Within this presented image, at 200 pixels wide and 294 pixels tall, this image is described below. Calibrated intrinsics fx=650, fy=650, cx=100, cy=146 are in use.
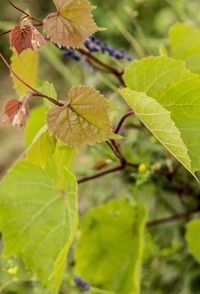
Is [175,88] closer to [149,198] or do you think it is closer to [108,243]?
[108,243]

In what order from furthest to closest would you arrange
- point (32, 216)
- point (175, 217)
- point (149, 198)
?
point (149, 198) < point (175, 217) < point (32, 216)

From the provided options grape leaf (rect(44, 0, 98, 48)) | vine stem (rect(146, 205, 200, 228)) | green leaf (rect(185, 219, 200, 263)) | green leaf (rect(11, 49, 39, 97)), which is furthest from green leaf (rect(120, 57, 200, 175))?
vine stem (rect(146, 205, 200, 228))

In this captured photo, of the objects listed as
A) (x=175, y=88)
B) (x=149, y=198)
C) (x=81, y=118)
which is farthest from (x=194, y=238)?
(x=81, y=118)

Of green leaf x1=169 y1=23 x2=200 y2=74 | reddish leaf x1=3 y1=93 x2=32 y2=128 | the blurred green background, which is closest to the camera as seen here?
reddish leaf x1=3 y1=93 x2=32 y2=128

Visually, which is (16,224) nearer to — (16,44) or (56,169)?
(56,169)

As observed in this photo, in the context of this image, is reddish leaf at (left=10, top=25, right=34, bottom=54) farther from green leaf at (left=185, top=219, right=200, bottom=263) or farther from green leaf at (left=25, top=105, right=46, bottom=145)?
green leaf at (left=185, top=219, right=200, bottom=263)

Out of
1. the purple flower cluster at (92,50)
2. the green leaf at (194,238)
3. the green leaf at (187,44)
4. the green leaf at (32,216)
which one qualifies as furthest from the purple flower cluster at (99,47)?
the green leaf at (194,238)

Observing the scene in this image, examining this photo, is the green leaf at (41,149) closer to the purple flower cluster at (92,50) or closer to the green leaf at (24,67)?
the green leaf at (24,67)
